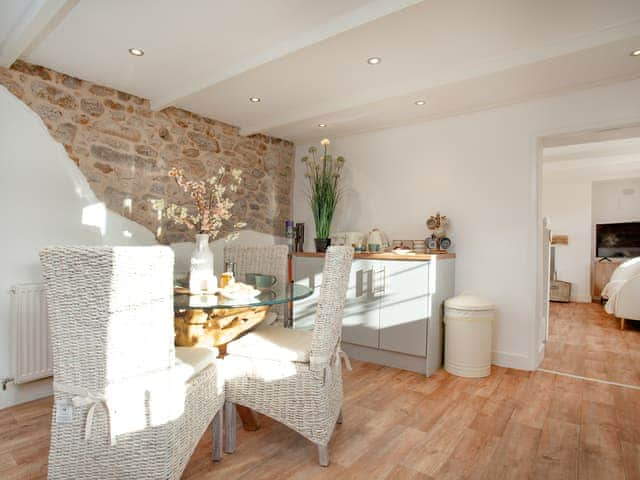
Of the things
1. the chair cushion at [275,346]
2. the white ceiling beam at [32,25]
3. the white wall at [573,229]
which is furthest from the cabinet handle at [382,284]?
the white wall at [573,229]

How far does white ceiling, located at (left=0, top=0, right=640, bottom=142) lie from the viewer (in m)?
2.05

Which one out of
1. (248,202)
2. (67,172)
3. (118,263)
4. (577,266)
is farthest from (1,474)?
(577,266)

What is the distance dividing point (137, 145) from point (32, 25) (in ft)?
4.06

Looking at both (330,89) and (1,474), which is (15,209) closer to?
(1,474)

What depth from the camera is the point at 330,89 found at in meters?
3.12

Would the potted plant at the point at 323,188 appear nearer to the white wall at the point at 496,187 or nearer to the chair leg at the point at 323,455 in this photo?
the white wall at the point at 496,187

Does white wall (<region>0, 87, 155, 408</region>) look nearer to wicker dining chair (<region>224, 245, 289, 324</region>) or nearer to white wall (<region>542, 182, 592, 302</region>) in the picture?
wicker dining chair (<region>224, 245, 289, 324</region>)

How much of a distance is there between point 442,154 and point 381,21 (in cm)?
180

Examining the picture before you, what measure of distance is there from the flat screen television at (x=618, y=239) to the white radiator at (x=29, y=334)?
27.2 feet

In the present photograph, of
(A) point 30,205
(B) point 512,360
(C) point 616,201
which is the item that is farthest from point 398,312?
(C) point 616,201

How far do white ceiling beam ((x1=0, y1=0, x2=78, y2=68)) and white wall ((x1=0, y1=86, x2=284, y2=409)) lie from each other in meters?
0.35

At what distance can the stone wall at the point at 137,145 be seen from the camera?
2.78 m

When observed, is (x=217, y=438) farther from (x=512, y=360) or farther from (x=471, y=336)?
(x=512, y=360)

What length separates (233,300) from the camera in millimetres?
1937
